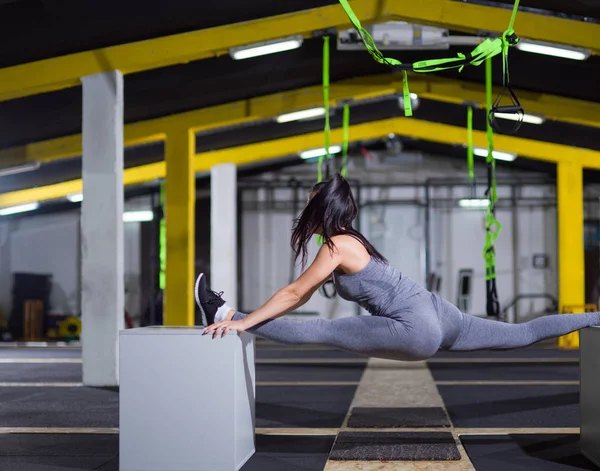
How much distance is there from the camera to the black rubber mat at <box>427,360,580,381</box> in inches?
302

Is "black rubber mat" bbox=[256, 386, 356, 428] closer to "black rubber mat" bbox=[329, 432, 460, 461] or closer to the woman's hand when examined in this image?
"black rubber mat" bbox=[329, 432, 460, 461]

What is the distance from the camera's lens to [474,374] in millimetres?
8070

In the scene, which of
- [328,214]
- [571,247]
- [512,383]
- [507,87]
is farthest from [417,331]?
[571,247]

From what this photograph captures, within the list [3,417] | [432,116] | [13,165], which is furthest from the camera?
[432,116]

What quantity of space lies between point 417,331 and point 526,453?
1.08 m

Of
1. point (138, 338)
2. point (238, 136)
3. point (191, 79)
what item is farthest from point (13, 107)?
point (138, 338)

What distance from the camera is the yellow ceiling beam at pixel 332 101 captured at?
10055mm

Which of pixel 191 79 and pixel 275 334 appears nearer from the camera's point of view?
pixel 275 334

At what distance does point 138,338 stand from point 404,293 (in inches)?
46.7

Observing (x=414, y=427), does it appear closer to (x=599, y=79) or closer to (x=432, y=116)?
(x=599, y=79)

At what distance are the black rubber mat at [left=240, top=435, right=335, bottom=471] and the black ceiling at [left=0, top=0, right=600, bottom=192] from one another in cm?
389

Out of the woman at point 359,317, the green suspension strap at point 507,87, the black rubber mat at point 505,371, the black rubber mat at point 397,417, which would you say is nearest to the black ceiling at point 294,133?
the black rubber mat at point 505,371

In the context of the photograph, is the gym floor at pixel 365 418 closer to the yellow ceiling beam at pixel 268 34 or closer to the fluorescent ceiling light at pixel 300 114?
the yellow ceiling beam at pixel 268 34

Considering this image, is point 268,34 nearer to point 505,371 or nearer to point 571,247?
point 505,371
